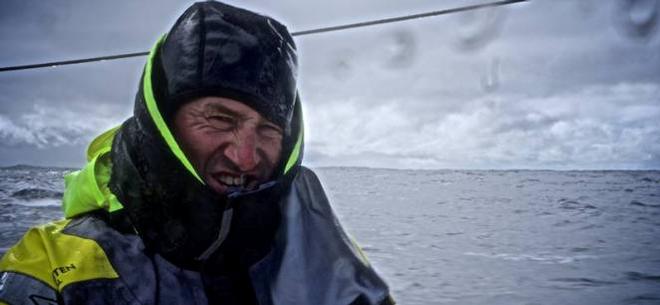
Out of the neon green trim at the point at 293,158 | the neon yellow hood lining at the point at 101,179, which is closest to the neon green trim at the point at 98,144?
the neon yellow hood lining at the point at 101,179

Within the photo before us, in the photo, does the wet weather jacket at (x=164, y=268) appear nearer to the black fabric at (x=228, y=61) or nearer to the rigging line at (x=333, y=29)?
the black fabric at (x=228, y=61)

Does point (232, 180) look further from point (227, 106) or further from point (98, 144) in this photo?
point (98, 144)

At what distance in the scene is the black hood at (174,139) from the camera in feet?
5.21

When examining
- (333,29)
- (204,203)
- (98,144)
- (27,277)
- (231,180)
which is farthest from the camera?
(333,29)

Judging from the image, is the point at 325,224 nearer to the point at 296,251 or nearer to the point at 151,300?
the point at 296,251

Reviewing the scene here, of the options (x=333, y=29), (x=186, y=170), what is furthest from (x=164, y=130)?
(x=333, y=29)

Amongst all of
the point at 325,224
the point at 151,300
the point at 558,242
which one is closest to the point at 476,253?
the point at 558,242

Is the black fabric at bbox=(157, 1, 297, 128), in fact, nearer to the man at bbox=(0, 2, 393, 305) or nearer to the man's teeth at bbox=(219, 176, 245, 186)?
the man at bbox=(0, 2, 393, 305)

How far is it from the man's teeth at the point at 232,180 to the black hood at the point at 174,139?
8 cm

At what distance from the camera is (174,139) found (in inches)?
64.9

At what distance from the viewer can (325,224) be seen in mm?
1946

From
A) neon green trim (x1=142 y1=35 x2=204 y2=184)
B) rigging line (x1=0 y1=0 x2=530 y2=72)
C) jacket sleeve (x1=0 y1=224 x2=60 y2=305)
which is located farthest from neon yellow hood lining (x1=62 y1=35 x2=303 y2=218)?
rigging line (x1=0 y1=0 x2=530 y2=72)

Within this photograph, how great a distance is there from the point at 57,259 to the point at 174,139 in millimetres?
545

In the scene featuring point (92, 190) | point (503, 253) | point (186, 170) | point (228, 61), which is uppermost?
point (228, 61)
